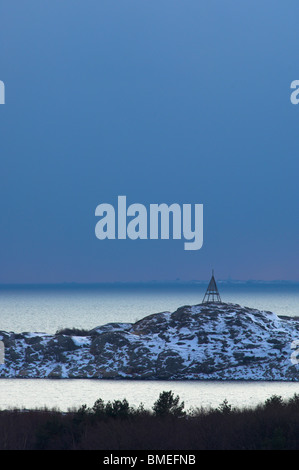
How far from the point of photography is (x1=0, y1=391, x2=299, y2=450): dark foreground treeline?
20875mm

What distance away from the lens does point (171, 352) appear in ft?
190

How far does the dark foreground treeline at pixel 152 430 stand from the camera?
20.9m

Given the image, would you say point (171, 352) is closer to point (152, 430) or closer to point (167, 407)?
point (167, 407)

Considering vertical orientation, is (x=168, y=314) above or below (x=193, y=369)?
above

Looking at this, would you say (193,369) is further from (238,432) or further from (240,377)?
(238,432)

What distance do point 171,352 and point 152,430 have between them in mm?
35985

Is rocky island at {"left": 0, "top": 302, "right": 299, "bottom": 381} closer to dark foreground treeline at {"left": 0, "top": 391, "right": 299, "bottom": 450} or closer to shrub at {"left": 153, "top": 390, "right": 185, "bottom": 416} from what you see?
shrub at {"left": 153, "top": 390, "right": 185, "bottom": 416}

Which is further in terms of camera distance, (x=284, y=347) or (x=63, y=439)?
(x=284, y=347)

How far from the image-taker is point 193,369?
185 feet

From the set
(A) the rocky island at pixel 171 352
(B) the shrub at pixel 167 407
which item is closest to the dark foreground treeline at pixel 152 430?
(B) the shrub at pixel 167 407

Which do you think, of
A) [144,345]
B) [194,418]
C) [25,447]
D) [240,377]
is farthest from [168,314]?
[25,447]

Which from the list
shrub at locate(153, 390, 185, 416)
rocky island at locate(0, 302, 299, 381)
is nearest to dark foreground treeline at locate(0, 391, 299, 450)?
shrub at locate(153, 390, 185, 416)

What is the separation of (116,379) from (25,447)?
3321cm

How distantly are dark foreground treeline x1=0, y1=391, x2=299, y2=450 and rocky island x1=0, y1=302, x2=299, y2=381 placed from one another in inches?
1185
